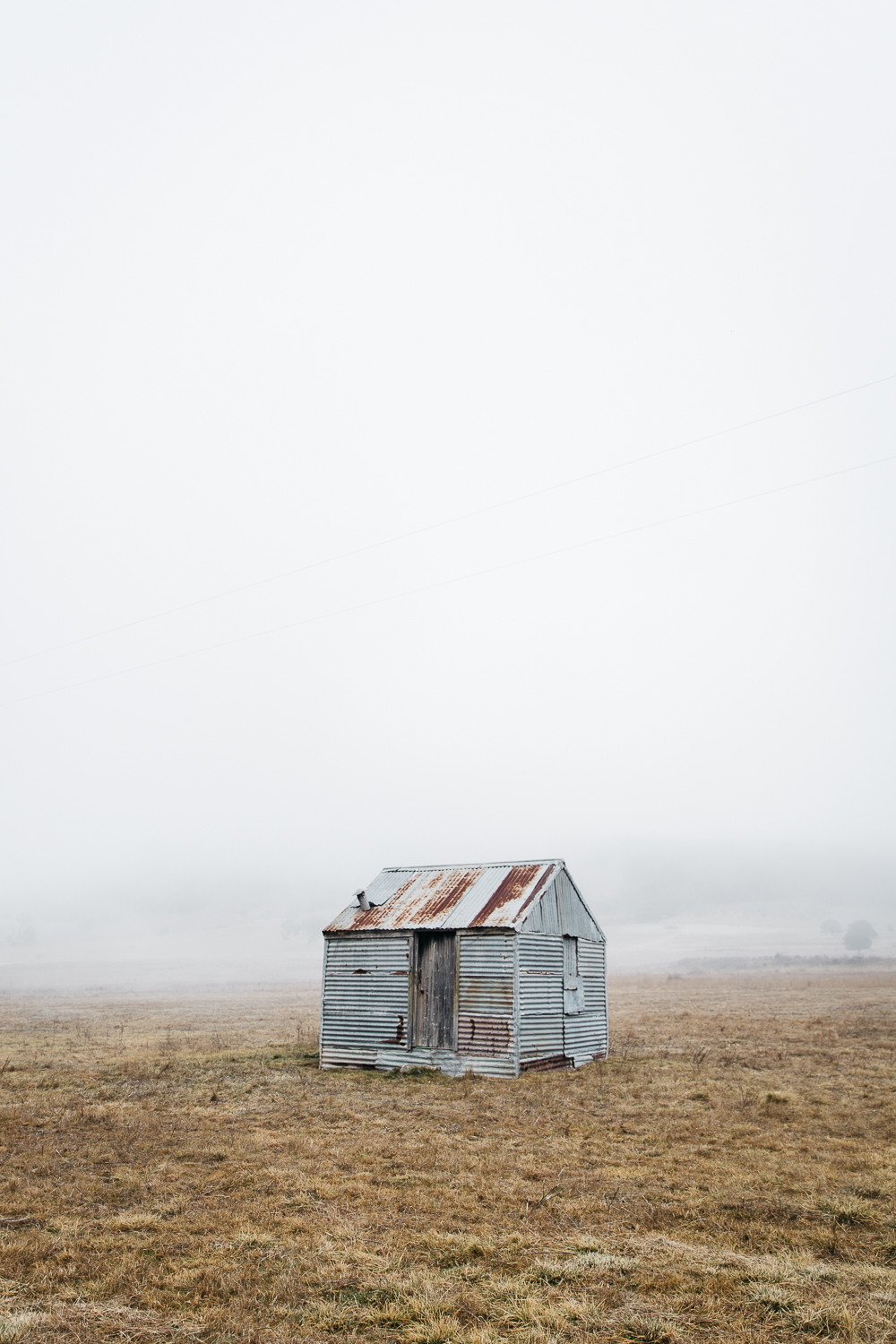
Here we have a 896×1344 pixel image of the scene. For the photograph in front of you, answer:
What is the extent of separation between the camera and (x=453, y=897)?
27.7 meters

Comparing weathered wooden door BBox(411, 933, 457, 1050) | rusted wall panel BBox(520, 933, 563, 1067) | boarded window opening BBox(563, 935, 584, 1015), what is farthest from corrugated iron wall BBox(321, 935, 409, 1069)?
boarded window opening BBox(563, 935, 584, 1015)

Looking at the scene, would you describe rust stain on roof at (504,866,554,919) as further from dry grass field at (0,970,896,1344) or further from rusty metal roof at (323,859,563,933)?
dry grass field at (0,970,896,1344)

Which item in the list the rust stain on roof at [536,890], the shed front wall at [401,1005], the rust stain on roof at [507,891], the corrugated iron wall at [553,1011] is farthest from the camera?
the rust stain on roof at [507,891]

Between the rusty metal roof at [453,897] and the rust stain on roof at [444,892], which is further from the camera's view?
the rust stain on roof at [444,892]

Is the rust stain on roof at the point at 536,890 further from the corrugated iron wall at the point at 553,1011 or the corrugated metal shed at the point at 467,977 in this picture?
the corrugated iron wall at the point at 553,1011

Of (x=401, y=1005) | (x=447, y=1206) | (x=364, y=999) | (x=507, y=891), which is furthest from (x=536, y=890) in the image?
(x=447, y=1206)

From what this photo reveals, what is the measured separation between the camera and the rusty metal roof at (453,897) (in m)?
25.8

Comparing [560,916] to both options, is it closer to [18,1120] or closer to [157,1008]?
[18,1120]

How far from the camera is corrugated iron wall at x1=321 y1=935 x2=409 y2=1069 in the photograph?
26.2 m

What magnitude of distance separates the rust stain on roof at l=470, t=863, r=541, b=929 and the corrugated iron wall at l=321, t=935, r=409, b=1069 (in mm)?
2576

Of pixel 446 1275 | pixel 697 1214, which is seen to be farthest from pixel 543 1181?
pixel 446 1275

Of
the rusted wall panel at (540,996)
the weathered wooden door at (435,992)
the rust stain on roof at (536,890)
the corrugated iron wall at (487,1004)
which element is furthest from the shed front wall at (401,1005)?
the rust stain on roof at (536,890)

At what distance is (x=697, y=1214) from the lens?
11.6 m

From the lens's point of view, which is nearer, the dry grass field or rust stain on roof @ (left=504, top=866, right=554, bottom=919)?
the dry grass field
